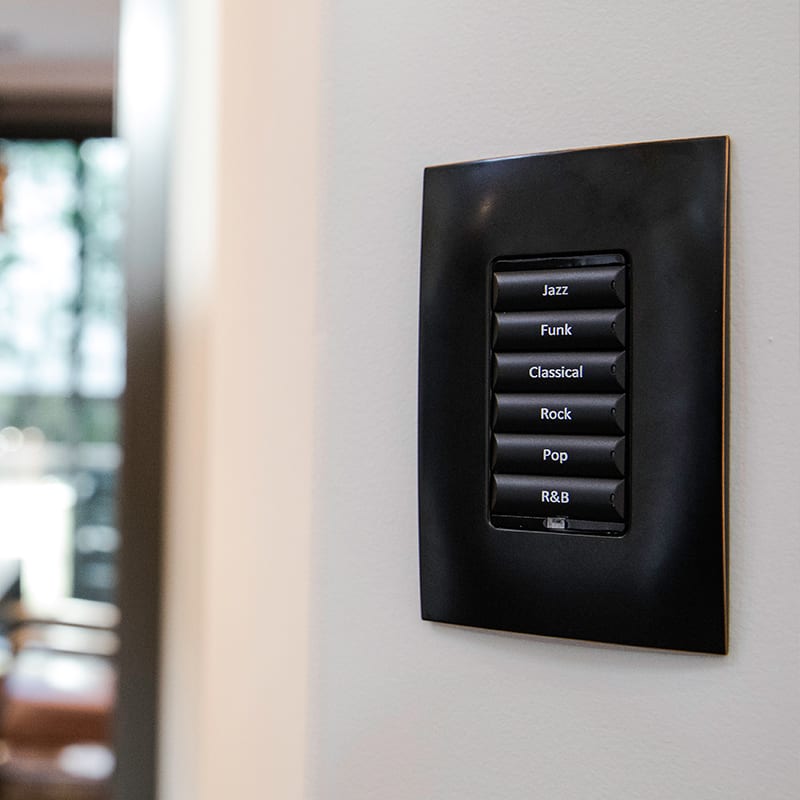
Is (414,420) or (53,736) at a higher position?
(414,420)

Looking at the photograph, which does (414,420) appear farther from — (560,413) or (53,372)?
(53,372)

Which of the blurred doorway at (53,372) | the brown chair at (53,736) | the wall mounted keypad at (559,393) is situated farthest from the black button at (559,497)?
the blurred doorway at (53,372)

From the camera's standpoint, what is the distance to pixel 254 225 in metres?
0.49

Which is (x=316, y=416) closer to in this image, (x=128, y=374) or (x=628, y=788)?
(x=128, y=374)

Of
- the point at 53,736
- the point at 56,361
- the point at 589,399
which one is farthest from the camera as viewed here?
the point at 56,361

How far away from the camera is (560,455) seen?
40 centimetres

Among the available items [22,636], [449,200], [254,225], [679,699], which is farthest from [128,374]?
[22,636]

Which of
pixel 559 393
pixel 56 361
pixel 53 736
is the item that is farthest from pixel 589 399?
pixel 56 361

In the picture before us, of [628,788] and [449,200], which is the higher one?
→ [449,200]

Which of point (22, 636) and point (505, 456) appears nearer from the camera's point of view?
point (505, 456)

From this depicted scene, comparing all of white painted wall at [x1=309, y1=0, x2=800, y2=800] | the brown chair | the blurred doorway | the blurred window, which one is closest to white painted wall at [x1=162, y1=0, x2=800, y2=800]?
white painted wall at [x1=309, y1=0, x2=800, y2=800]

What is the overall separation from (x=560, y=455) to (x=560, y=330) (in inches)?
2.3

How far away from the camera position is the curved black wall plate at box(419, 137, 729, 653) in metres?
0.37

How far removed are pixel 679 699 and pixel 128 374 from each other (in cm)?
36
